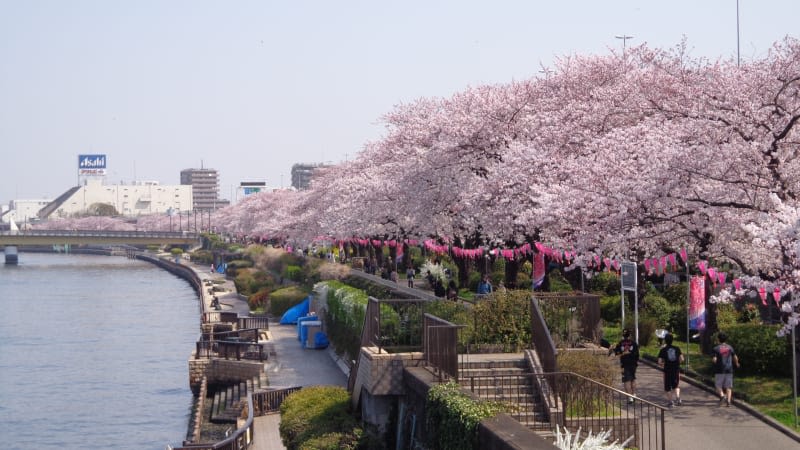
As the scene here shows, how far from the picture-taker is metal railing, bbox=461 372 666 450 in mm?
16953

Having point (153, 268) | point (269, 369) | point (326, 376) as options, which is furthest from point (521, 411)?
point (153, 268)

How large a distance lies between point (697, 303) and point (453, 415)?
1266 centimetres

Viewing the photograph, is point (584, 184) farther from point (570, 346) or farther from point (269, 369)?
point (269, 369)

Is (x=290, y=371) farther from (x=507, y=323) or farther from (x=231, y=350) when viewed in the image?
(x=507, y=323)

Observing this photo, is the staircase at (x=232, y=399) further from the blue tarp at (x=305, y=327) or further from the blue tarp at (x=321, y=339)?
the blue tarp at (x=305, y=327)

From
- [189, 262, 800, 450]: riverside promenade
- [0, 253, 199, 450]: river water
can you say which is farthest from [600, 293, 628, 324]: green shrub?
[0, 253, 199, 450]: river water

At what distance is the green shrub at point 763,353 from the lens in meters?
23.4

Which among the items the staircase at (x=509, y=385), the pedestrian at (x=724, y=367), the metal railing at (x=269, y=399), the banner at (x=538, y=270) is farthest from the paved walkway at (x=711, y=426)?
the metal railing at (x=269, y=399)

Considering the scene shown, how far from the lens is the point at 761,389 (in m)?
22.3

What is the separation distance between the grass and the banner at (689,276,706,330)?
0.82 metres

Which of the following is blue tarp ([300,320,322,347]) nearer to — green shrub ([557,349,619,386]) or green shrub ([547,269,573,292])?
green shrub ([547,269,573,292])

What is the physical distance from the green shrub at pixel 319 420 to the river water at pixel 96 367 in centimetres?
1398

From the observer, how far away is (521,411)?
1778 cm

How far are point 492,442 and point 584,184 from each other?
50.6 feet
